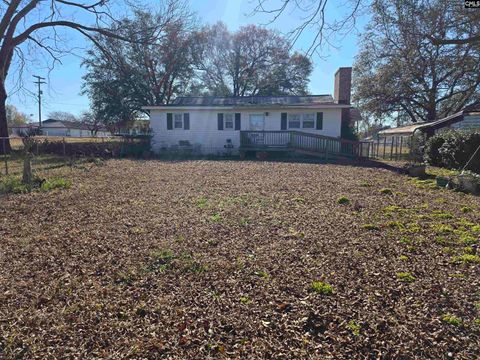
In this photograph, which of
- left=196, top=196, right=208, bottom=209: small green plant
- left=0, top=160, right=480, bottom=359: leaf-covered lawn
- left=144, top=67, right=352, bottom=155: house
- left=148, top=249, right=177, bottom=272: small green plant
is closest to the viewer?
left=0, top=160, right=480, bottom=359: leaf-covered lawn

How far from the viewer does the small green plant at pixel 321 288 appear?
10.1ft

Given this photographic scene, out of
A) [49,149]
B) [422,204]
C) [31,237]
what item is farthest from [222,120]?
[31,237]

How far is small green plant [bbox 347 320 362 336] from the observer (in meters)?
2.49

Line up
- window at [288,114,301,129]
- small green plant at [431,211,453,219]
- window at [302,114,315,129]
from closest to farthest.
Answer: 1. small green plant at [431,211,453,219]
2. window at [302,114,315,129]
3. window at [288,114,301,129]

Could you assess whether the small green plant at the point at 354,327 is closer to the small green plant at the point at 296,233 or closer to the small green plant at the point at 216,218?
the small green plant at the point at 296,233

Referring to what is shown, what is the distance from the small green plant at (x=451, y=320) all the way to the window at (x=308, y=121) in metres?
16.9

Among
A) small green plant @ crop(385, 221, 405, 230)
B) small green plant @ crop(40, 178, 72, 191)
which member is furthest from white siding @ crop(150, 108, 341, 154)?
small green plant @ crop(385, 221, 405, 230)

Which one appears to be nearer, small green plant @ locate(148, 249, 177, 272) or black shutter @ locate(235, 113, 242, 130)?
small green plant @ locate(148, 249, 177, 272)

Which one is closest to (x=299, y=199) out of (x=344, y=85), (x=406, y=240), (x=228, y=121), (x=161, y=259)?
(x=406, y=240)

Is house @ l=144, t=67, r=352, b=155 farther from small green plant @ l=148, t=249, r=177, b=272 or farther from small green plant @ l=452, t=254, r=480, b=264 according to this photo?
small green plant @ l=148, t=249, r=177, b=272

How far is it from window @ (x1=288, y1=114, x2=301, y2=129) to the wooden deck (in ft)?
5.23

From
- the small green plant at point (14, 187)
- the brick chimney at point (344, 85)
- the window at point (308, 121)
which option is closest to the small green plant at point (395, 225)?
the small green plant at point (14, 187)

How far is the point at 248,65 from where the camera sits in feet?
113

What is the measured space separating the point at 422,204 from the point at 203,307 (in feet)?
19.4
